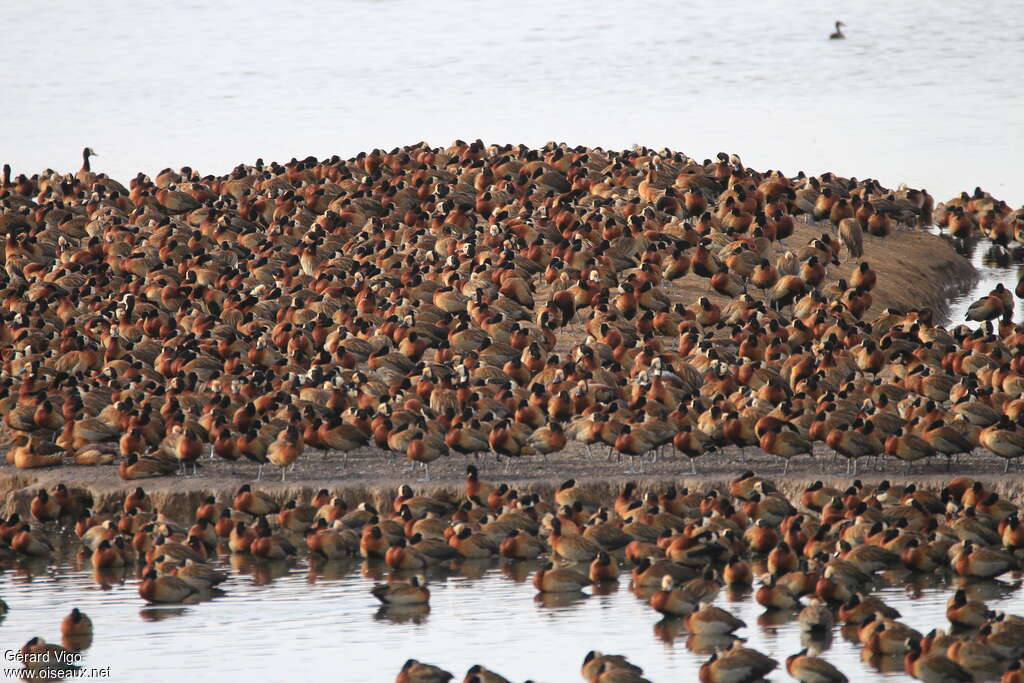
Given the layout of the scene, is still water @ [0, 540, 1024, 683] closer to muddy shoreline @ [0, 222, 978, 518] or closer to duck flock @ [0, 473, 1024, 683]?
duck flock @ [0, 473, 1024, 683]

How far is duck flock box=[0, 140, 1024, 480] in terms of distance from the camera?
3134 centimetres

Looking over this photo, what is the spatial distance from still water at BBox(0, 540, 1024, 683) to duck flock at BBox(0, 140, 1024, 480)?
Answer: 3758mm

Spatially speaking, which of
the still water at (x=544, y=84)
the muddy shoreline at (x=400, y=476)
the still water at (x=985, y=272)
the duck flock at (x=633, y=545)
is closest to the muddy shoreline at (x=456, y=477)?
the muddy shoreline at (x=400, y=476)

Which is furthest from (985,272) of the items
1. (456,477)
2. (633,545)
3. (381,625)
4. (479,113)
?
(479,113)

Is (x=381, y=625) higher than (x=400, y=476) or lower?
lower

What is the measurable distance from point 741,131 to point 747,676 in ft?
187

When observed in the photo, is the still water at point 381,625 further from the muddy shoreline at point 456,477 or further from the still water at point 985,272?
the still water at point 985,272

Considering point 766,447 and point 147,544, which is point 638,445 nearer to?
point 766,447

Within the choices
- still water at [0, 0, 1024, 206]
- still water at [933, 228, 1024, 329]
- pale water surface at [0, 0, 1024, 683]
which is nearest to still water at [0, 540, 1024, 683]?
pale water surface at [0, 0, 1024, 683]

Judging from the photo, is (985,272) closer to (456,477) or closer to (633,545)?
(456,477)

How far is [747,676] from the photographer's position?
22047 mm

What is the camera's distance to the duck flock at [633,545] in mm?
24938

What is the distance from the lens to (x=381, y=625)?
25.4 metres

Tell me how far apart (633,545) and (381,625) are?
392 cm
